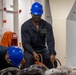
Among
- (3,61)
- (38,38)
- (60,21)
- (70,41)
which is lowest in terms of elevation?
(70,41)

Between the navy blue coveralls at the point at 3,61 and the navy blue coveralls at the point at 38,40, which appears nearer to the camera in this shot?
the navy blue coveralls at the point at 3,61

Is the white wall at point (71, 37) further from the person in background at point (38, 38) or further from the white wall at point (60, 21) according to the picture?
the person in background at point (38, 38)

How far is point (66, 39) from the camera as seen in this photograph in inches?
203

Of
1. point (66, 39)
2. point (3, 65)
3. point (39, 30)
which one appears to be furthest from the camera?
point (66, 39)

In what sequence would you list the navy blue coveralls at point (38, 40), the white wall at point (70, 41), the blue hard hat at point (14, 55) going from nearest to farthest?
the blue hard hat at point (14, 55) → the navy blue coveralls at point (38, 40) → the white wall at point (70, 41)

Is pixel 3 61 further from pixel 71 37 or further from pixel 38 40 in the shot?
pixel 71 37

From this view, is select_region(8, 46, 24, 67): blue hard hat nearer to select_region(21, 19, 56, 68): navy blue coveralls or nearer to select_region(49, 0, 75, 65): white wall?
select_region(21, 19, 56, 68): navy blue coveralls

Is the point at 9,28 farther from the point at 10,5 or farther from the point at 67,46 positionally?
the point at 67,46

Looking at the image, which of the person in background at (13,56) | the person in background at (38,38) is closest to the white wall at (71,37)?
the person in background at (38,38)

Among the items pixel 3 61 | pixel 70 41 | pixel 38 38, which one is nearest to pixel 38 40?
pixel 38 38

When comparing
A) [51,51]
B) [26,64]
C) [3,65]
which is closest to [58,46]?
[51,51]

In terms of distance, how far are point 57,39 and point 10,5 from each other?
1197 mm

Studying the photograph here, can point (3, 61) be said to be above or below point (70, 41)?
above

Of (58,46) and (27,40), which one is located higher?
(27,40)
